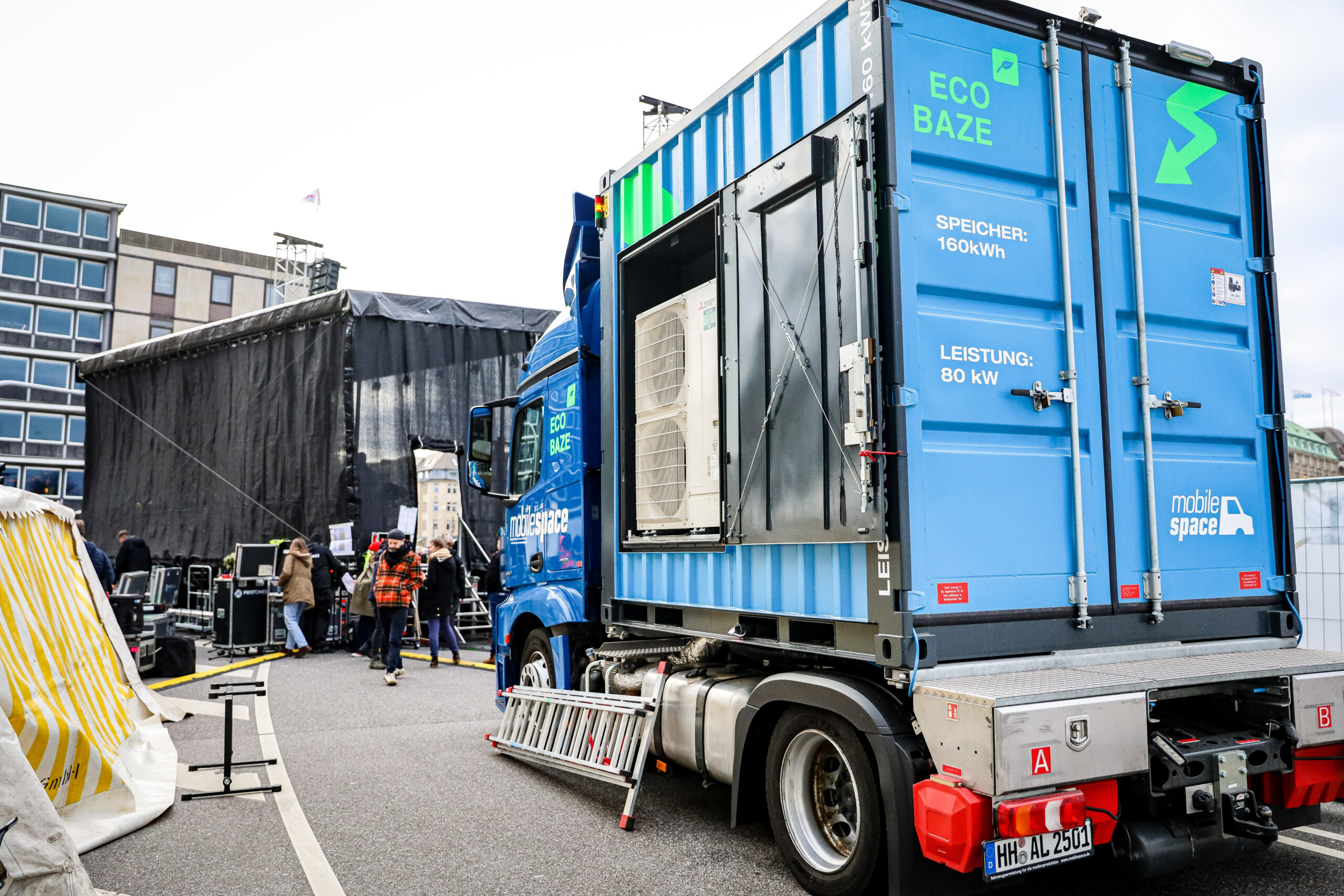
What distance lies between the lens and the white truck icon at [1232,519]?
4.41m

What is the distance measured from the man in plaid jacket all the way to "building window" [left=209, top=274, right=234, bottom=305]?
4614 centimetres

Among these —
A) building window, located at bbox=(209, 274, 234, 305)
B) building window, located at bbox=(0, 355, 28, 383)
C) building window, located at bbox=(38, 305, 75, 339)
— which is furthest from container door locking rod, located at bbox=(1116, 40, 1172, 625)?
building window, located at bbox=(209, 274, 234, 305)

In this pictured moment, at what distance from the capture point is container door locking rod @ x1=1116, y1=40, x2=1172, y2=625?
13.6ft

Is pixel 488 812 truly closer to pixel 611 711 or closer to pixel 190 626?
pixel 611 711

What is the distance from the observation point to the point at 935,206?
12.9ft

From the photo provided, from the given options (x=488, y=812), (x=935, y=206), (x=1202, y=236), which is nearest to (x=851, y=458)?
(x=935, y=206)

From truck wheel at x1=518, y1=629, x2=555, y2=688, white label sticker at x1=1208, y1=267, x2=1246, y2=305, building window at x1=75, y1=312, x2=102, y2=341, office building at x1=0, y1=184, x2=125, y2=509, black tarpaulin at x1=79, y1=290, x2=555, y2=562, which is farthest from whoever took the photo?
building window at x1=75, y1=312, x2=102, y2=341

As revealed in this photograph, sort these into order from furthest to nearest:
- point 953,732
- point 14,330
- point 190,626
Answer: point 14,330, point 190,626, point 953,732

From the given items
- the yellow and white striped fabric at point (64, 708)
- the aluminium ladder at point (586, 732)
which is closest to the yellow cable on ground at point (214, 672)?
the yellow and white striped fabric at point (64, 708)

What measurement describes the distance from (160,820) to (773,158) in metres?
4.82

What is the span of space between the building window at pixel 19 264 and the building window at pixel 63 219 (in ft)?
5.53

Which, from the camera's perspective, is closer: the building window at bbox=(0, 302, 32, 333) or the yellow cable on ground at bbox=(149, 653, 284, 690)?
the yellow cable on ground at bbox=(149, 653, 284, 690)

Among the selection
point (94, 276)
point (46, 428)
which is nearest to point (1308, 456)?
point (46, 428)

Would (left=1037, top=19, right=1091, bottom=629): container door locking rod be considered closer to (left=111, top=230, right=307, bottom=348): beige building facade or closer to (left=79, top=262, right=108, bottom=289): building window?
(left=111, top=230, right=307, bottom=348): beige building facade
